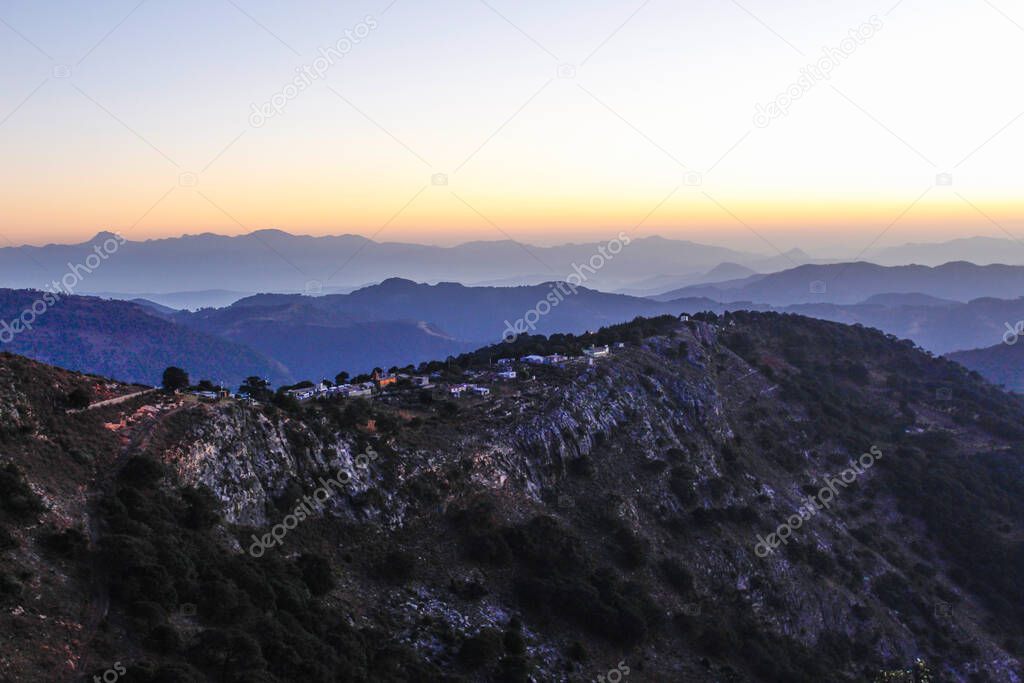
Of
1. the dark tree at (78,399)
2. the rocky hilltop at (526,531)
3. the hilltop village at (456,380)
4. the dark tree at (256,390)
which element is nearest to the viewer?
the rocky hilltop at (526,531)

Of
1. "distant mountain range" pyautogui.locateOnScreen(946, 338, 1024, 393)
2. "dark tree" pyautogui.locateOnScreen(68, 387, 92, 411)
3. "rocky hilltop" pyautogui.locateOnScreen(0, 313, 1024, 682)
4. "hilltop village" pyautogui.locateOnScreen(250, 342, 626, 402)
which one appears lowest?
"rocky hilltop" pyautogui.locateOnScreen(0, 313, 1024, 682)

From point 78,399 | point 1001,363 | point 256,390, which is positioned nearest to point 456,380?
point 256,390

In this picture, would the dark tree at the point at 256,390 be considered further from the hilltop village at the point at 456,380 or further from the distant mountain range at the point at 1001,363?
the distant mountain range at the point at 1001,363

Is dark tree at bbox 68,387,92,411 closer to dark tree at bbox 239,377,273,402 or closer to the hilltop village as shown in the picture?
dark tree at bbox 239,377,273,402

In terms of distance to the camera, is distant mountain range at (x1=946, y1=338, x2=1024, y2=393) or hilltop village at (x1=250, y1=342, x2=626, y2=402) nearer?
hilltop village at (x1=250, y1=342, x2=626, y2=402)

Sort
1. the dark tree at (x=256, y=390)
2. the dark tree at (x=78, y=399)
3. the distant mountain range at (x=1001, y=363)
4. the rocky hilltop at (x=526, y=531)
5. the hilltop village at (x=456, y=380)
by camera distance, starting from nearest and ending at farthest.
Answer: the rocky hilltop at (x=526, y=531), the dark tree at (x=78, y=399), the dark tree at (x=256, y=390), the hilltop village at (x=456, y=380), the distant mountain range at (x=1001, y=363)

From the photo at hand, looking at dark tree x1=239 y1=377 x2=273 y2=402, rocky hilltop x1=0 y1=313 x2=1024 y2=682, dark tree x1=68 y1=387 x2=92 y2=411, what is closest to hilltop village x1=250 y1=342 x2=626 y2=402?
rocky hilltop x1=0 y1=313 x2=1024 y2=682

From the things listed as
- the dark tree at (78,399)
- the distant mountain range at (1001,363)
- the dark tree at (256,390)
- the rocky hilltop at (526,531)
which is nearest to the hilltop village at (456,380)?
the rocky hilltop at (526,531)

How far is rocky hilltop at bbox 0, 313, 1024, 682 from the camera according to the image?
32.8 m

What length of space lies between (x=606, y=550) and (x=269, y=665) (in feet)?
101

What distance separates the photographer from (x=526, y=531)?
5375 centimetres

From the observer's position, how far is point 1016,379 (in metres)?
176

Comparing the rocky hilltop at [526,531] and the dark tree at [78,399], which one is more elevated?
the dark tree at [78,399]

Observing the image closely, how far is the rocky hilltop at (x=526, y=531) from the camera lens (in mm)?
32781
